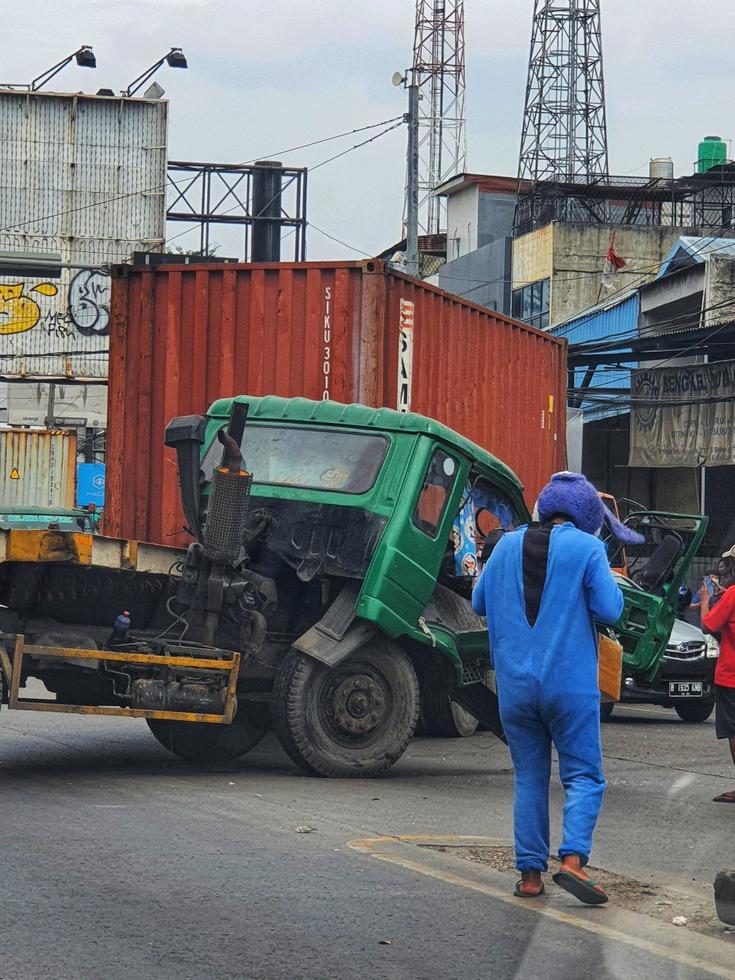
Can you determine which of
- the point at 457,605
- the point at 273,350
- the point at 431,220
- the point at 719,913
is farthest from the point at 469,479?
the point at 431,220

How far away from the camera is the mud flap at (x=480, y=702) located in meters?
10.3

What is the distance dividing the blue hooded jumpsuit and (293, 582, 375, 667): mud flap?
126 inches

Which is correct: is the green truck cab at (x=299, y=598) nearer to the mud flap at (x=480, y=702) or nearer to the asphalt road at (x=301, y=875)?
the mud flap at (x=480, y=702)

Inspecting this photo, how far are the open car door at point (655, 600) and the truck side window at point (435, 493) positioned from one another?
2281 mm

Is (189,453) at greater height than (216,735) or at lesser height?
greater

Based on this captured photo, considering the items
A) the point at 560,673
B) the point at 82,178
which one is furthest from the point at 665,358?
the point at 82,178

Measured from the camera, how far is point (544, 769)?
6285 millimetres

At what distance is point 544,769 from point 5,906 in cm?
223

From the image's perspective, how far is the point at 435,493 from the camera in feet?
33.3

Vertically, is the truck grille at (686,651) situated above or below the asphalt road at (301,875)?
above

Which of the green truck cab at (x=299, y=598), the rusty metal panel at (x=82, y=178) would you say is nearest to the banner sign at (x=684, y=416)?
the green truck cab at (x=299, y=598)

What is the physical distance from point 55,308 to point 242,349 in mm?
34521

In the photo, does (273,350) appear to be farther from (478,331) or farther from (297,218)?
(297,218)

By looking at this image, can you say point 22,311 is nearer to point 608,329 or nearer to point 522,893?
point 608,329
